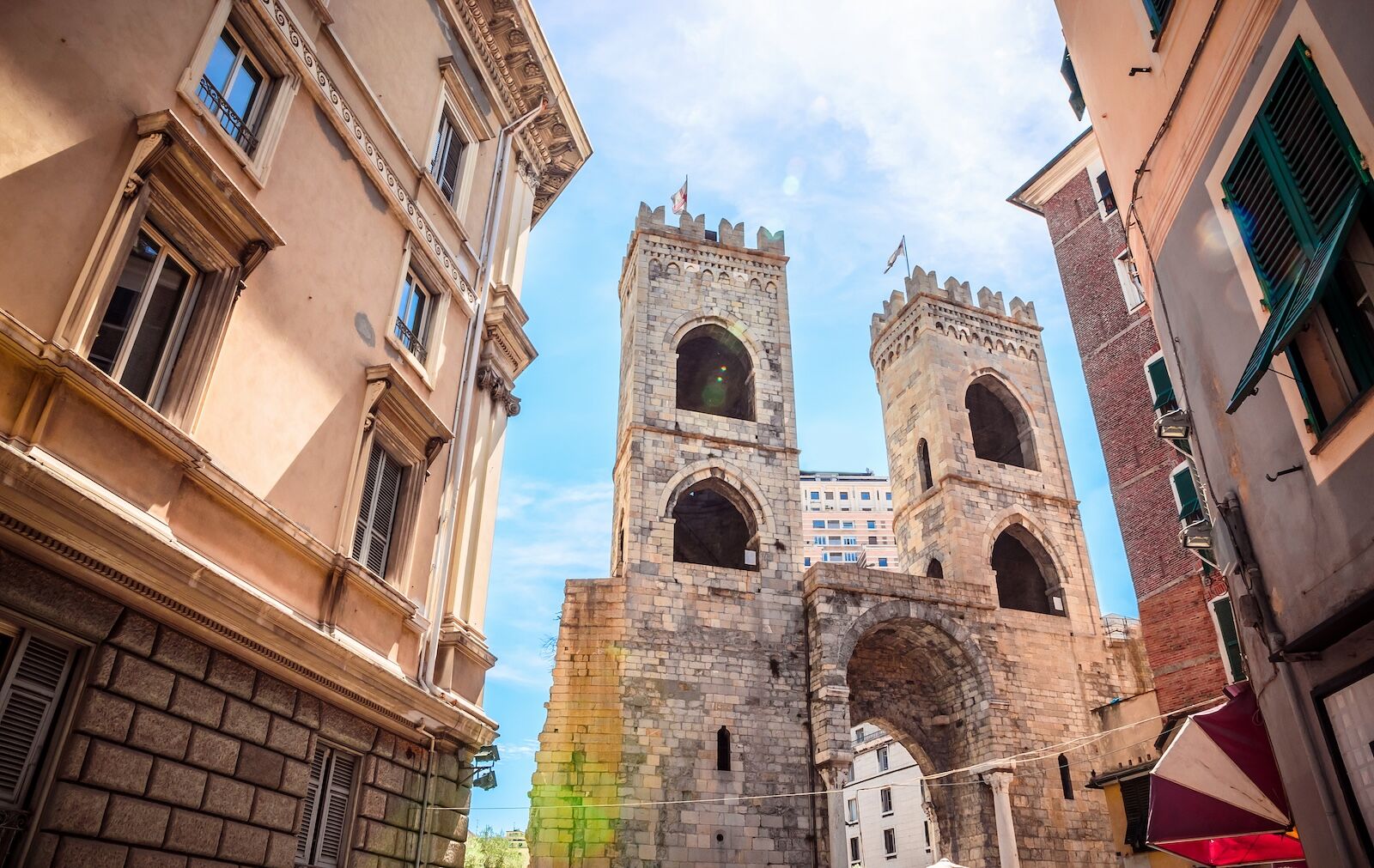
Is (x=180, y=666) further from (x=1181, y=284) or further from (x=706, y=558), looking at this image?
(x=706, y=558)

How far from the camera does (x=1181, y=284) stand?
8.55 metres

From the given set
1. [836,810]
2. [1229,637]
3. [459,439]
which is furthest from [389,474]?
[836,810]

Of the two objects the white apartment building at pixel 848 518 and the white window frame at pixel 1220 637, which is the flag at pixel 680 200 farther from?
the white apartment building at pixel 848 518

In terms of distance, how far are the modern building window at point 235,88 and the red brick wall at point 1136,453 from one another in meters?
14.7

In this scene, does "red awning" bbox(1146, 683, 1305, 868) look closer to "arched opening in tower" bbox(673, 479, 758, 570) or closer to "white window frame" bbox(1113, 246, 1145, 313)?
"white window frame" bbox(1113, 246, 1145, 313)

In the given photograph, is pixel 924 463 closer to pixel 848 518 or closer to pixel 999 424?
pixel 999 424

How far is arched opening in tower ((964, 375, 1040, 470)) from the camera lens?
29.4 metres

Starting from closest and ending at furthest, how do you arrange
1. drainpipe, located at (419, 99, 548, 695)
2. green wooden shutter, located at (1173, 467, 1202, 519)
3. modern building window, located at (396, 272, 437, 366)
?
drainpipe, located at (419, 99, 548, 695) < modern building window, located at (396, 272, 437, 366) < green wooden shutter, located at (1173, 467, 1202, 519)

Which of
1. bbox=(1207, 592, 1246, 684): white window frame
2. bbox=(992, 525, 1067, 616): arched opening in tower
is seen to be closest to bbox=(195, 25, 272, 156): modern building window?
bbox=(1207, 592, 1246, 684): white window frame

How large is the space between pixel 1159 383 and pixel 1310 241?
380 inches

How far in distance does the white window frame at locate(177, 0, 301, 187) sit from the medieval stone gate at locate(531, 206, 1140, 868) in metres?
14.4

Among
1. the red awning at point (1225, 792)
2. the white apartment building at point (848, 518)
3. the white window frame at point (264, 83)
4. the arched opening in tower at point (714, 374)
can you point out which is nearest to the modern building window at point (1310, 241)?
the red awning at point (1225, 792)

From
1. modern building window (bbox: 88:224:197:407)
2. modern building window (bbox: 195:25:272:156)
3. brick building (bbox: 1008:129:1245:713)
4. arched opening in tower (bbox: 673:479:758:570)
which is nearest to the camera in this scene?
modern building window (bbox: 88:224:197:407)

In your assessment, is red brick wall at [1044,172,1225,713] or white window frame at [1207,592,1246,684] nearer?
white window frame at [1207,592,1246,684]
